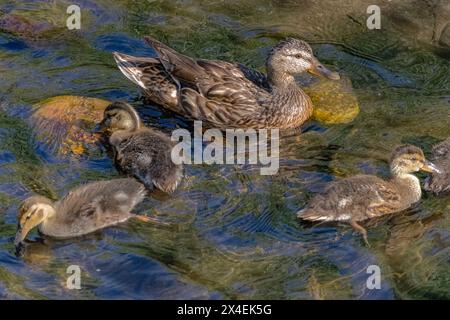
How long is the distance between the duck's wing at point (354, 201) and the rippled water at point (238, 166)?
105 mm

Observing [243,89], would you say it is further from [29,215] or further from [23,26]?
[29,215]

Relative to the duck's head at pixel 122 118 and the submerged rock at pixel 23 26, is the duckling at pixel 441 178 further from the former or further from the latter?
the submerged rock at pixel 23 26

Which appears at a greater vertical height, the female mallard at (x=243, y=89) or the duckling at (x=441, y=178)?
the female mallard at (x=243, y=89)

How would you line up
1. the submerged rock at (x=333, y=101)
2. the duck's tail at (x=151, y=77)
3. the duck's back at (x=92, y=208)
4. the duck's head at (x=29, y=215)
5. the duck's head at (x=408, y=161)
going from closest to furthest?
the duck's head at (x=29, y=215)
the duck's back at (x=92, y=208)
the duck's head at (x=408, y=161)
the submerged rock at (x=333, y=101)
the duck's tail at (x=151, y=77)

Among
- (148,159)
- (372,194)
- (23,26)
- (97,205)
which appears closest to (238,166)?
(148,159)

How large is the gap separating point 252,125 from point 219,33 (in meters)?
1.66

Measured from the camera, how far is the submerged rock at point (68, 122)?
27.4ft

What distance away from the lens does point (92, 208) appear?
725cm

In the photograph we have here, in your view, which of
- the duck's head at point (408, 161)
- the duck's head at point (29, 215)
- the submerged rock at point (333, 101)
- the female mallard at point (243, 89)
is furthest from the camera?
the female mallard at point (243, 89)

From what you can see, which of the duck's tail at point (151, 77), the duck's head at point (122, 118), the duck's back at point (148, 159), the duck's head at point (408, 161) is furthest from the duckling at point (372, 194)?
the duck's tail at point (151, 77)

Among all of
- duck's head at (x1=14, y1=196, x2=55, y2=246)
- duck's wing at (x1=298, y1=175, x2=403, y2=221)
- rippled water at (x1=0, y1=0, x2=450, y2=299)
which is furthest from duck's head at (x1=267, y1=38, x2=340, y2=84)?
duck's head at (x1=14, y1=196, x2=55, y2=246)

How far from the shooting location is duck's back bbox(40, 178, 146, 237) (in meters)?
7.17

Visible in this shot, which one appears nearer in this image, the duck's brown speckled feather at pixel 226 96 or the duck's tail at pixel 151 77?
the duck's brown speckled feather at pixel 226 96
